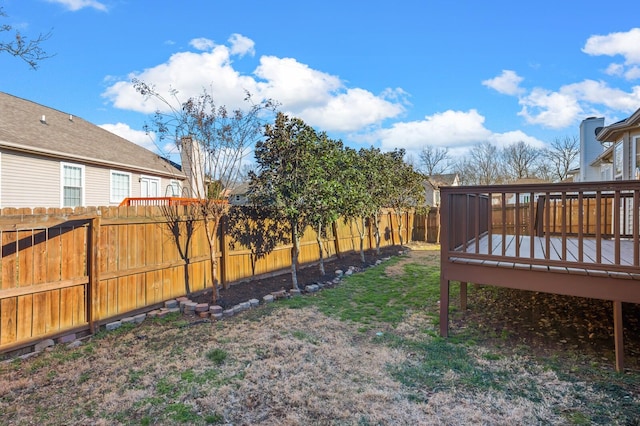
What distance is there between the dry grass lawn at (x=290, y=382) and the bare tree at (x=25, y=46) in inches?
125

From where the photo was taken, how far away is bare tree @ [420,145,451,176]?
4181 cm

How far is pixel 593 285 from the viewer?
3.34 meters

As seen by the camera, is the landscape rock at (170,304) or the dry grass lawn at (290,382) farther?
the landscape rock at (170,304)

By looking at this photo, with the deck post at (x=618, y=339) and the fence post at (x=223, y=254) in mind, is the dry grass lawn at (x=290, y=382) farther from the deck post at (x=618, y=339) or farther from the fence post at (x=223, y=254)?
the fence post at (x=223, y=254)

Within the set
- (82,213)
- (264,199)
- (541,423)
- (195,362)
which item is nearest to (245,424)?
(195,362)

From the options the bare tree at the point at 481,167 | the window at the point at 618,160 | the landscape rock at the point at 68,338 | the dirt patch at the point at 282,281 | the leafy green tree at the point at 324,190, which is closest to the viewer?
the landscape rock at the point at 68,338

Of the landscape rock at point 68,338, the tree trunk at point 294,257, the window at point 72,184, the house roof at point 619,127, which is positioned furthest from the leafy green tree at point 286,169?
the window at point 72,184

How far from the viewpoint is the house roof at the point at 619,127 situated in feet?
23.2

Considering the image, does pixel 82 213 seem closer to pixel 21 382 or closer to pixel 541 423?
pixel 21 382

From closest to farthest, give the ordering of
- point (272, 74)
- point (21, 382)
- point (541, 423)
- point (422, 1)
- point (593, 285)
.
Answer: point (541, 423), point (21, 382), point (593, 285), point (422, 1), point (272, 74)

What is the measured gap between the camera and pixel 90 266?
4168mm

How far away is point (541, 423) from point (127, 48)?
10.9 meters

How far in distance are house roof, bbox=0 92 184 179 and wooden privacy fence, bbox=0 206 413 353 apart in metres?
2.98

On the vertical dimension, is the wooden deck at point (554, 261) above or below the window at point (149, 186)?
below
